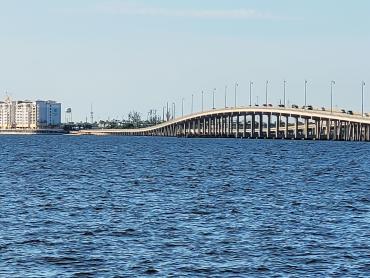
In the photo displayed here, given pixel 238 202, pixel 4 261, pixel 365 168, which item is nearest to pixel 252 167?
pixel 365 168

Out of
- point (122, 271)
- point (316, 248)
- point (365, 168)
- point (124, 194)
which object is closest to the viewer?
point (122, 271)

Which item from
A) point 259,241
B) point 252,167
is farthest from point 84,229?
point 252,167

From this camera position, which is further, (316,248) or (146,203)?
(146,203)

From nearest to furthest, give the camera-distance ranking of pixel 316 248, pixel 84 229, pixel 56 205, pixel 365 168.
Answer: pixel 316 248, pixel 84 229, pixel 56 205, pixel 365 168

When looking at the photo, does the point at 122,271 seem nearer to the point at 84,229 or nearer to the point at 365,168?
the point at 84,229

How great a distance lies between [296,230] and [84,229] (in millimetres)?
7626

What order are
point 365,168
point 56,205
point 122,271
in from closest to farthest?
point 122,271 < point 56,205 < point 365,168

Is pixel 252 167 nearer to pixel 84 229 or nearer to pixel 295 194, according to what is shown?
pixel 295 194

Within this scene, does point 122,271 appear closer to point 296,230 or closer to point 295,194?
point 296,230

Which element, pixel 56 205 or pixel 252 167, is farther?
pixel 252 167

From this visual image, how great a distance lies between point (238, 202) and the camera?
50531 millimetres

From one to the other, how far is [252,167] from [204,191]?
31.6m

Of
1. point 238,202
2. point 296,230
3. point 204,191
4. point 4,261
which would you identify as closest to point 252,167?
point 204,191

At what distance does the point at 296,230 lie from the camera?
1544 inches
